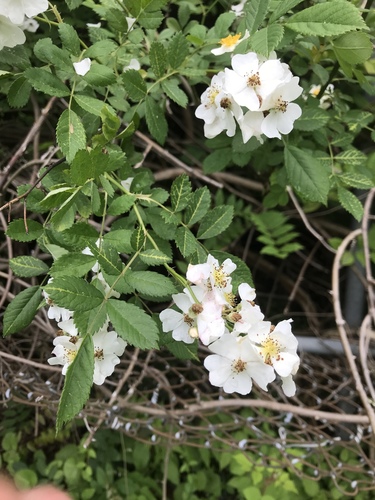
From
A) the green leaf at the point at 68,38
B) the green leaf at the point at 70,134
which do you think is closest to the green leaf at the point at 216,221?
the green leaf at the point at 70,134

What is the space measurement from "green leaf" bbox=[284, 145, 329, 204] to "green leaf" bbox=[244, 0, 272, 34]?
0.24m

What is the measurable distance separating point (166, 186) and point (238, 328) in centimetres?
107

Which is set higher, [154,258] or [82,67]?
[82,67]

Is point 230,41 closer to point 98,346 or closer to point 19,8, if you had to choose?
point 19,8

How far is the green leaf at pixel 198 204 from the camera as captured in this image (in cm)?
74

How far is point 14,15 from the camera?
66 cm

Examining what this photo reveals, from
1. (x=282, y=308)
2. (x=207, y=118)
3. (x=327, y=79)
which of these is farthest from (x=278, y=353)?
(x=282, y=308)

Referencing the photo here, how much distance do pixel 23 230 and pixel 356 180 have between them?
64 cm

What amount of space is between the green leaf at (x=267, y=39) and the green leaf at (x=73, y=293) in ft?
1.28

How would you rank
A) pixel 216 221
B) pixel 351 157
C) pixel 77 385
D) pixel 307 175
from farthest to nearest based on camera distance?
1. pixel 351 157
2. pixel 307 175
3. pixel 216 221
4. pixel 77 385

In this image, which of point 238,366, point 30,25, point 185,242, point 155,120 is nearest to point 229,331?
point 238,366

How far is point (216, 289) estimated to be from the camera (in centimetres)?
60

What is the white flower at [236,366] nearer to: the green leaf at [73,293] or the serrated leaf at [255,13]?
the green leaf at [73,293]

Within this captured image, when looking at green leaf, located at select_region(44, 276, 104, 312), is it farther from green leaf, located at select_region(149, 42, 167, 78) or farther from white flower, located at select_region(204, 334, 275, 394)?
green leaf, located at select_region(149, 42, 167, 78)
